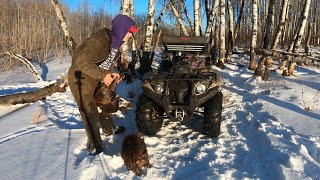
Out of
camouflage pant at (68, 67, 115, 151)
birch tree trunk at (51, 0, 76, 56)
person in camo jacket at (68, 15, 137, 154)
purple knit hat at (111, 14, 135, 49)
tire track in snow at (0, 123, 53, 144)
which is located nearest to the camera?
person in camo jacket at (68, 15, 137, 154)

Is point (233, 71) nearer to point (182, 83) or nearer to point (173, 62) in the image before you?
point (173, 62)

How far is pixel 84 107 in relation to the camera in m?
4.61

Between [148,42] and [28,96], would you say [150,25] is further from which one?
[28,96]

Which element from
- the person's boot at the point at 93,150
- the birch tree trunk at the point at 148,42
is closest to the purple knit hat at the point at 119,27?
the person's boot at the point at 93,150

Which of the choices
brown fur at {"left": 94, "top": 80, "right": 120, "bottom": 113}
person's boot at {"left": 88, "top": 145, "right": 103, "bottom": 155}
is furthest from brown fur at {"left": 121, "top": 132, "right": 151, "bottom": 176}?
brown fur at {"left": 94, "top": 80, "right": 120, "bottom": 113}

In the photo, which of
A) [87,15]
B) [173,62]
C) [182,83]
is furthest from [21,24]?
[182,83]

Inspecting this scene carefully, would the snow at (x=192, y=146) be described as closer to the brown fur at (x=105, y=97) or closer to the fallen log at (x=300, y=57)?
the brown fur at (x=105, y=97)

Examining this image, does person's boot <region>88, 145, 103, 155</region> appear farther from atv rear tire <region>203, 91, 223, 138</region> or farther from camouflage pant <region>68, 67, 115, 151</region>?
atv rear tire <region>203, 91, 223, 138</region>

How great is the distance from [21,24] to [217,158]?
17817 millimetres

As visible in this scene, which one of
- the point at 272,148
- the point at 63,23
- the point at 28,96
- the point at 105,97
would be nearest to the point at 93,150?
the point at 105,97

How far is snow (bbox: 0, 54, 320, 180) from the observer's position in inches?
157

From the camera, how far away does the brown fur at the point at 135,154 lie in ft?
13.5

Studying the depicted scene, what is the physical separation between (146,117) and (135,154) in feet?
4.90

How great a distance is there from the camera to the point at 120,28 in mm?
4398
